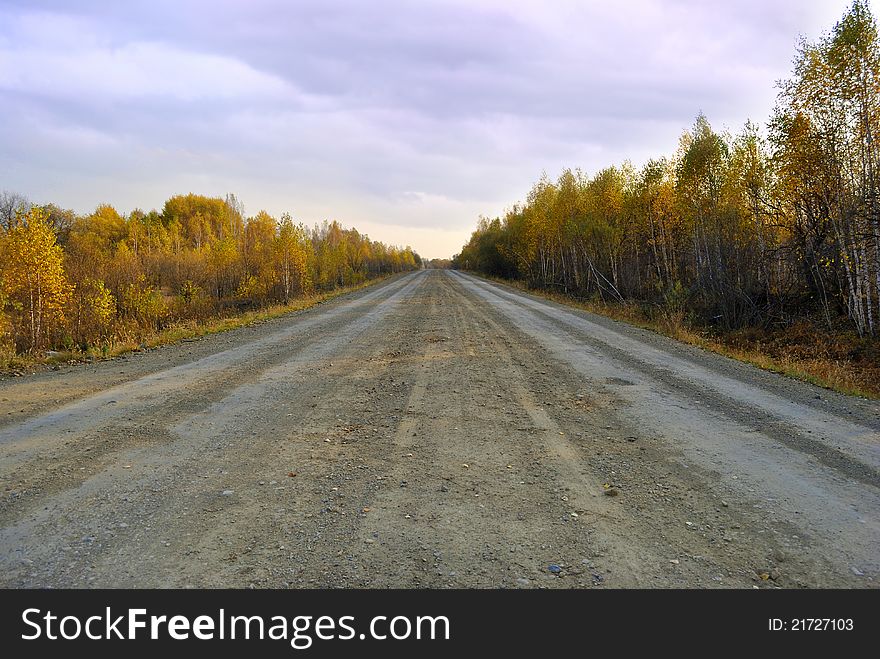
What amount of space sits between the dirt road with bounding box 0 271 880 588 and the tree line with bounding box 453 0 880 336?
8379mm

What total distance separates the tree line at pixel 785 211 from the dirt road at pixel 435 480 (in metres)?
8.38

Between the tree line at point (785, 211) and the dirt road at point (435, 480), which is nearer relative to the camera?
the dirt road at point (435, 480)

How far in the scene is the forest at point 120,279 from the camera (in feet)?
44.4

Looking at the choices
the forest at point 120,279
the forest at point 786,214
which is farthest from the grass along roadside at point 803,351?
the forest at point 120,279

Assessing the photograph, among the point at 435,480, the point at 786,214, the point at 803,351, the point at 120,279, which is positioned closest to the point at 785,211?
the point at 786,214

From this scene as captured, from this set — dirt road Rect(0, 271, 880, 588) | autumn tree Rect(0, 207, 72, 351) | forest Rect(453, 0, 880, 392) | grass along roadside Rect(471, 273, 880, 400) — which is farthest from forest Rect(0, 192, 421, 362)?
forest Rect(453, 0, 880, 392)

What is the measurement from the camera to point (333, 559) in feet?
9.24

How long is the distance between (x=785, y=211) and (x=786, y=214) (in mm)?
533

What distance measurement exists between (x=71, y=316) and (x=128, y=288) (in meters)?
5.79

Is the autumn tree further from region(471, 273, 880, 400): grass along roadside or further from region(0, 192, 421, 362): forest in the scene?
region(471, 273, 880, 400): grass along roadside

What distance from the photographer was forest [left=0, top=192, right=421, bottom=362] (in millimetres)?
13531

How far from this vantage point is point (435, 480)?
13.0ft

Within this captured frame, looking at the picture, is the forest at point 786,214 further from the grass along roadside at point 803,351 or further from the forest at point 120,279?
the forest at point 120,279
